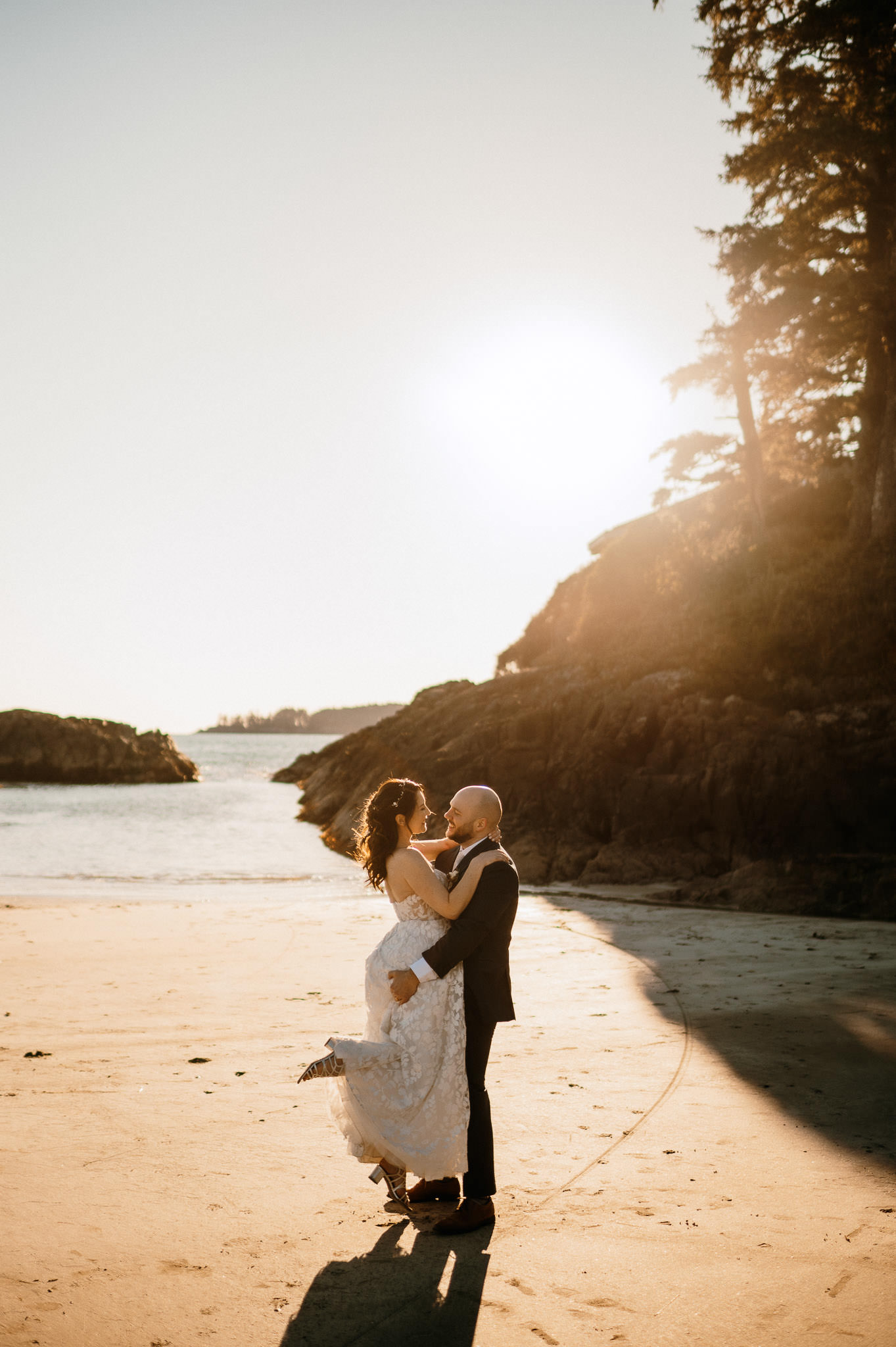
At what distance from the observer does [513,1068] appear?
607 cm

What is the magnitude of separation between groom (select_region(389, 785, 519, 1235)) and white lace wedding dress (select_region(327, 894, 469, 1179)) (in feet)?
0.21

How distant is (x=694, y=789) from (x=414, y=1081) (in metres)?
12.9

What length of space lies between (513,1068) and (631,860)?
34.4 feet

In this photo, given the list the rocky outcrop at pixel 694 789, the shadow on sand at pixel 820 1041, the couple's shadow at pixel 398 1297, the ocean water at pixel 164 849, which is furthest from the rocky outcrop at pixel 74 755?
the couple's shadow at pixel 398 1297

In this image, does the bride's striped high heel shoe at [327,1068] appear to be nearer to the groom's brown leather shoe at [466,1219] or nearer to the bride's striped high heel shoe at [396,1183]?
the bride's striped high heel shoe at [396,1183]

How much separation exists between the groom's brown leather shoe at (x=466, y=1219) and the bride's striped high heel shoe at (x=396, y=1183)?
161 millimetres

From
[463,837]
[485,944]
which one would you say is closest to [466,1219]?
[485,944]

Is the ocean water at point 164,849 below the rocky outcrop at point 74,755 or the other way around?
below

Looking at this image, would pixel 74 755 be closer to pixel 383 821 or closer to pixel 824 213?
pixel 824 213

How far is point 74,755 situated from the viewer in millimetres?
68688

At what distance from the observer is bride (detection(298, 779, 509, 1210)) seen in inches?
162

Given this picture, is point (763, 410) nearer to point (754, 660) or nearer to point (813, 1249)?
point (754, 660)

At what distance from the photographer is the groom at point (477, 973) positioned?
4.11m

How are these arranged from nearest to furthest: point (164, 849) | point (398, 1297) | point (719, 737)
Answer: point (398, 1297), point (719, 737), point (164, 849)
